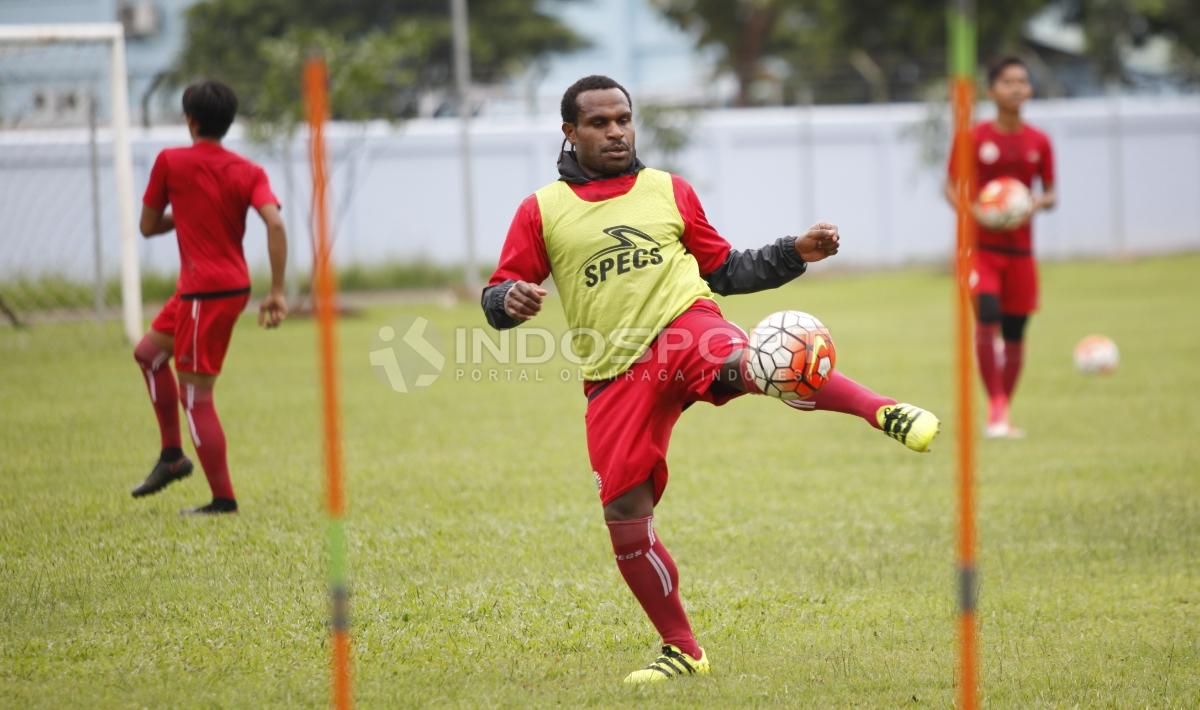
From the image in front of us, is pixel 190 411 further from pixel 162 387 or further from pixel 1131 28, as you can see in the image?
pixel 1131 28

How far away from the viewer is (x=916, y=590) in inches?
231

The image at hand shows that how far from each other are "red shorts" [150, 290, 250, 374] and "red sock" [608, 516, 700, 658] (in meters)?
3.21

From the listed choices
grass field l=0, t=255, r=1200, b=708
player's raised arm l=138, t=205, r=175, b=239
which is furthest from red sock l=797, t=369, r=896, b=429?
player's raised arm l=138, t=205, r=175, b=239

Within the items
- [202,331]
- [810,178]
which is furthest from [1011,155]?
[810,178]

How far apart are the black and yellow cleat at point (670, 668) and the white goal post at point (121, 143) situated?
11.0 metres

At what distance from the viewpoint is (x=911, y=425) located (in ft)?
14.0

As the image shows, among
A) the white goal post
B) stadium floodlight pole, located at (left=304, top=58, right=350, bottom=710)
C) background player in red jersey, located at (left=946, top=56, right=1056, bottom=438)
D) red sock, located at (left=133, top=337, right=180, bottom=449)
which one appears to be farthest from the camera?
the white goal post

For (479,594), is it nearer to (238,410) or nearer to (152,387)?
(152,387)

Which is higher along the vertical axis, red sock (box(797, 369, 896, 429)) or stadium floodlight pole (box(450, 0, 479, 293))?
stadium floodlight pole (box(450, 0, 479, 293))

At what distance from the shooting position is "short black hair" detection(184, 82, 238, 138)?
7.16m

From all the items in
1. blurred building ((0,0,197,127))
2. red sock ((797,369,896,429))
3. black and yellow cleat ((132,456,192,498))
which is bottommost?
black and yellow cleat ((132,456,192,498))

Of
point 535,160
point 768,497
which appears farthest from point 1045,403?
point 535,160

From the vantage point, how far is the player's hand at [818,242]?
468 cm

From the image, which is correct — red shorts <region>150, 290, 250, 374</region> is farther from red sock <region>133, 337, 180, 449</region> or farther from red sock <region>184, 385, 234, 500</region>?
red sock <region>133, 337, 180, 449</region>
